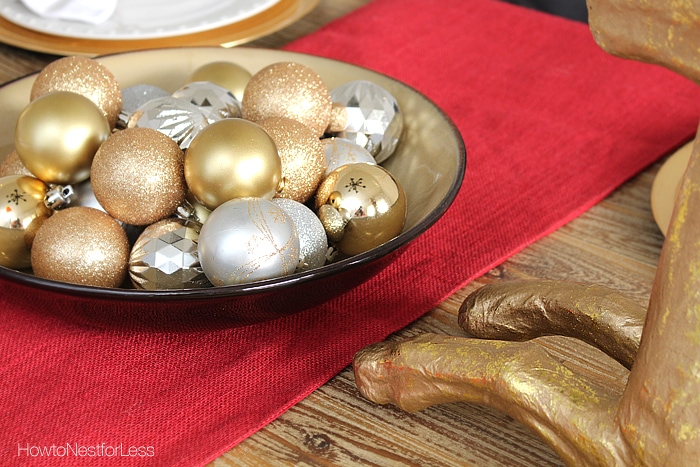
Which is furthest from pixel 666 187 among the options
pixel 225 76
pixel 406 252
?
pixel 225 76

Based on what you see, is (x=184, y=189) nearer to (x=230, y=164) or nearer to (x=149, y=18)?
(x=230, y=164)

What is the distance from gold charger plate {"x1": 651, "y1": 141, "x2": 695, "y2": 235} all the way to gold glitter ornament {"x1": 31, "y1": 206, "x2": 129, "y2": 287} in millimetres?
366

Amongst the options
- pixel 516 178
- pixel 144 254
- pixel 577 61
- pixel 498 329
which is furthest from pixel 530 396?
pixel 577 61

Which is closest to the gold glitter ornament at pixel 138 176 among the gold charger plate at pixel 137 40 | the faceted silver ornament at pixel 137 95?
the faceted silver ornament at pixel 137 95

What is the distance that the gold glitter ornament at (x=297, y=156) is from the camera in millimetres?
460

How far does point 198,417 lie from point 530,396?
0.17 metres

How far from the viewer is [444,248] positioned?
21.5 inches

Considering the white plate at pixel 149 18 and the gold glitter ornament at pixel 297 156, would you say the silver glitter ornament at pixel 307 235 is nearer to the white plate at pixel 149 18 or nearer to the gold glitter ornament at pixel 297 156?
the gold glitter ornament at pixel 297 156

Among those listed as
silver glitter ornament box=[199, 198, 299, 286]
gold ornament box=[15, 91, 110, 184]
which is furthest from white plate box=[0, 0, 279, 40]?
silver glitter ornament box=[199, 198, 299, 286]

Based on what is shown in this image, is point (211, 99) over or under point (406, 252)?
over

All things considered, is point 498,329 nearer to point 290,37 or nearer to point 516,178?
point 516,178

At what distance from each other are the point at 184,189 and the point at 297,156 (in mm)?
69

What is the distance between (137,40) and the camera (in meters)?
0.74

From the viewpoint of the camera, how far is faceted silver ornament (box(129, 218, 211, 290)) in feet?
1.35
